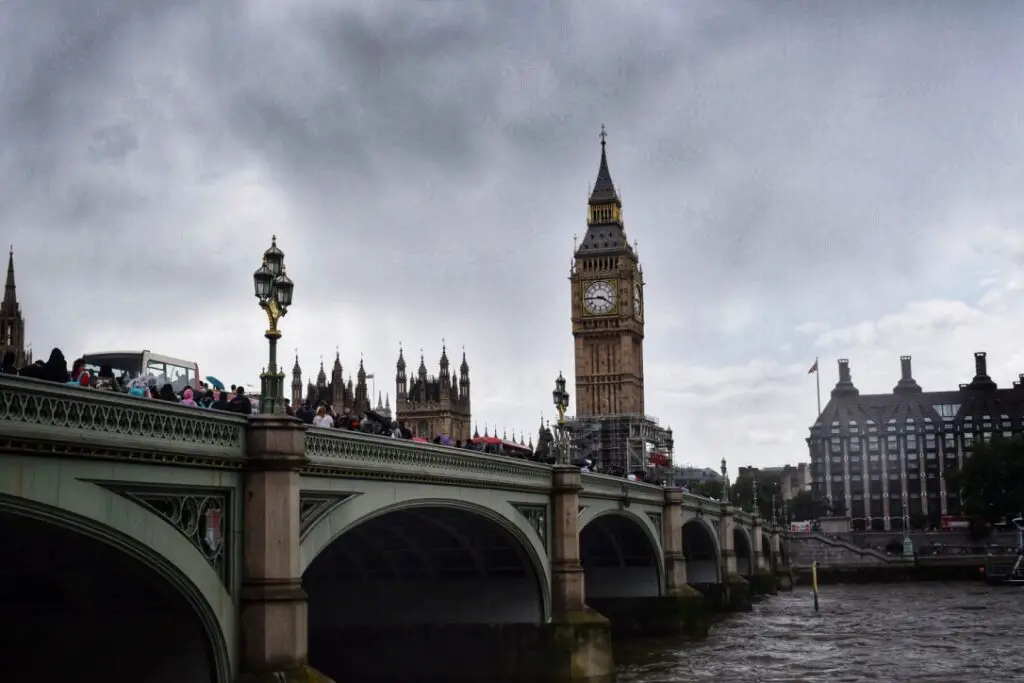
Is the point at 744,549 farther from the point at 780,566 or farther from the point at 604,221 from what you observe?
the point at 604,221

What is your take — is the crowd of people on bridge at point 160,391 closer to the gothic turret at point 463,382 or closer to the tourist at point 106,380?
the tourist at point 106,380

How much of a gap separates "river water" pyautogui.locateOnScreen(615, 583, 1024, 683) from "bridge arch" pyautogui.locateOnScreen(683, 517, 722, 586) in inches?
132

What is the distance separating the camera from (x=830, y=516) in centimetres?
16138

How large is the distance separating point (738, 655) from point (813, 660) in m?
3.04

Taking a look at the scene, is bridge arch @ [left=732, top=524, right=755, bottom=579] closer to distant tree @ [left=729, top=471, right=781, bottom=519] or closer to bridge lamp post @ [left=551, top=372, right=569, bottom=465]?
bridge lamp post @ [left=551, top=372, right=569, bottom=465]

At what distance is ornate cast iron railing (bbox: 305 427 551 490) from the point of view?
20.9 m

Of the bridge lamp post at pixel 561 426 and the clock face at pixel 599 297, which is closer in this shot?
the bridge lamp post at pixel 561 426

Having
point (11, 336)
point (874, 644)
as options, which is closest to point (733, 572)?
point (874, 644)

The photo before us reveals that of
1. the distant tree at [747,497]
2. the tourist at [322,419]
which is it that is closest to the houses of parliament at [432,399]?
the distant tree at [747,497]

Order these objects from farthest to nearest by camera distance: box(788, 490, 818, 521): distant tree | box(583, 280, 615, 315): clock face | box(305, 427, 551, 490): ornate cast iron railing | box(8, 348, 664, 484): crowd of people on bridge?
box(788, 490, 818, 521): distant tree, box(583, 280, 615, 315): clock face, box(305, 427, 551, 490): ornate cast iron railing, box(8, 348, 664, 484): crowd of people on bridge

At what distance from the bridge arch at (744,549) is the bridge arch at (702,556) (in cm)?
912

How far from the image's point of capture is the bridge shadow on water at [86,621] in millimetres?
19438

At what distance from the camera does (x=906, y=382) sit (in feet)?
606

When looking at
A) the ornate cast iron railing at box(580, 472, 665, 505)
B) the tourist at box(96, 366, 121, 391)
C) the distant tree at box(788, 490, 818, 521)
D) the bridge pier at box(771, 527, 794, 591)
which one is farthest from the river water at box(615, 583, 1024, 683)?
the distant tree at box(788, 490, 818, 521)
